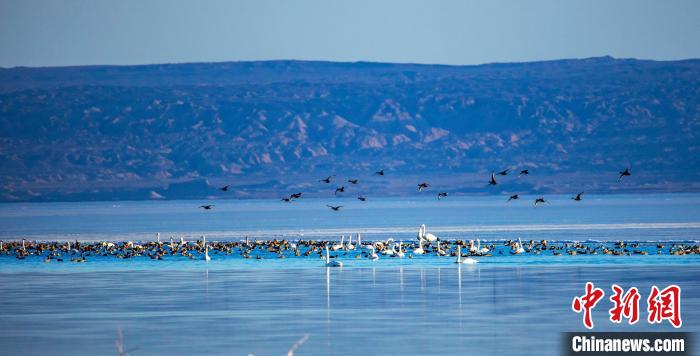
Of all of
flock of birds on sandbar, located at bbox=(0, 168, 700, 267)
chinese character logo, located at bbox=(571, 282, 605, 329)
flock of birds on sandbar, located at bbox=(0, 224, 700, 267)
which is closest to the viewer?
chinese character logo, located at bbox=(571, 282, 605, 329)

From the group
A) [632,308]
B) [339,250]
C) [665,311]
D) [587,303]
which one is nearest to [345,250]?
[339,250]

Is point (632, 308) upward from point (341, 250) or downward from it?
upward

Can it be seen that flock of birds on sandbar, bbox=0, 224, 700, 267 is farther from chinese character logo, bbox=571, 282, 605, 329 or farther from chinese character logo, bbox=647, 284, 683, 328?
chinese character logo, bbox=647, 284, 683, 328

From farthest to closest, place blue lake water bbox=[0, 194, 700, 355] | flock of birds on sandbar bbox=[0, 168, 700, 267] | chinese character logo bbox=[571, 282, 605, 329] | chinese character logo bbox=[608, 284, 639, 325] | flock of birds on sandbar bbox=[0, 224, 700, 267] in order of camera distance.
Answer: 1. flock of birds on sandbar bbox=[0, 224, 700, 267]
2. flock of birds on sandbar bbox=[0, 168, 700, 267]
3. chinese character logo bbox=[608, 284, 639, 325]
4. chinese character logo bbox=[571, 282, 605, 329]
5. blue lake water bbox=[0, 194, 700, 355]

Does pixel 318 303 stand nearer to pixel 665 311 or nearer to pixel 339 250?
pixel 665 311

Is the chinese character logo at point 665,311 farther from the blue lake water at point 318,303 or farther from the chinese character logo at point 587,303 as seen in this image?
the chinese character logo at point 587,303

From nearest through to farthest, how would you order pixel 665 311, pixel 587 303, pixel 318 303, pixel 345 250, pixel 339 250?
1. pixel 665 311
2. pixel 587 303
3. pixel 318 303
4. pixel 345 250
5. pixel 339 250

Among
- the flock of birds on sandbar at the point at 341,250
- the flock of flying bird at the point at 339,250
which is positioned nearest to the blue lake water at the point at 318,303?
the flock of birds on sandbar at the point at 341,250

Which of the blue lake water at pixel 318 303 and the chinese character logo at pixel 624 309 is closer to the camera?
the blue lake water at pixel 318 303

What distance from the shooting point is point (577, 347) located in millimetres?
36688

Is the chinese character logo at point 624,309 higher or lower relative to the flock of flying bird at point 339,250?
higher

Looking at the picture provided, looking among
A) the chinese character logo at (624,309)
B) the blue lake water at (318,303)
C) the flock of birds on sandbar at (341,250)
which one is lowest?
the flock of birds on sandbar at (341,250)

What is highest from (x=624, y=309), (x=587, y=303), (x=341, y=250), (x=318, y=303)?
(x=587, y=303)

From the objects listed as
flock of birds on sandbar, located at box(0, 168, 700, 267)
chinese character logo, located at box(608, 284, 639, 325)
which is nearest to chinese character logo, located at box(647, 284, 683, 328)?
chinese character logo, located at box(608, 284, 639, 325)
